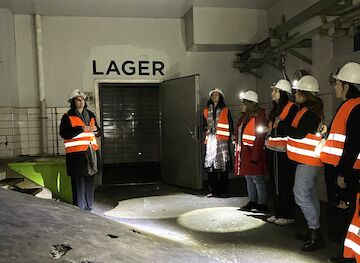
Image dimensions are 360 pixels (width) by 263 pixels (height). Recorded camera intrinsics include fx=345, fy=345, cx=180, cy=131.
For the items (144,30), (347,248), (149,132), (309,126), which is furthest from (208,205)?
(149,132)

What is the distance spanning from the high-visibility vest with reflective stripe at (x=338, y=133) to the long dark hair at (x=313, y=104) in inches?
17.7

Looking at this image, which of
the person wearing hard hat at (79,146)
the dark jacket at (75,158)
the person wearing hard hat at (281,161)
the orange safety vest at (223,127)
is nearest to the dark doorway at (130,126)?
the orange safety vest at (223,127)

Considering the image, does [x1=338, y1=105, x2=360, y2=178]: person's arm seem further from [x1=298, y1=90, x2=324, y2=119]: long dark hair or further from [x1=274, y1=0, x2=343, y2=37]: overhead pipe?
[x1=274, y1=0, x2=343, y2=37]: overhead pipe

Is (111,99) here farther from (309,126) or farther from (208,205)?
(309,126)

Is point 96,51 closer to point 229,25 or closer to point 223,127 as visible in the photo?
point 229,25

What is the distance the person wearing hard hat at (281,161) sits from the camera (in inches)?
142

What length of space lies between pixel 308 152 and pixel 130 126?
662 centimetres

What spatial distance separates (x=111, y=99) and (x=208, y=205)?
5.24m

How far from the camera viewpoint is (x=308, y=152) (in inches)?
123

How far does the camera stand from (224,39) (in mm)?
6137

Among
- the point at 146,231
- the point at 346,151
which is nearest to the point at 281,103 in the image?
the point at 346,151

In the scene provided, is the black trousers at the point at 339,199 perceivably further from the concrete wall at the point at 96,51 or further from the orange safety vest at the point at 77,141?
the concrete wall at the point at 96,51

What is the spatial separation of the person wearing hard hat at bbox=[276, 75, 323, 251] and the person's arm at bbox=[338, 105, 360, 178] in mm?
498

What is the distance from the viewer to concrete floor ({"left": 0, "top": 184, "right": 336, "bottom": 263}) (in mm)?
1784
